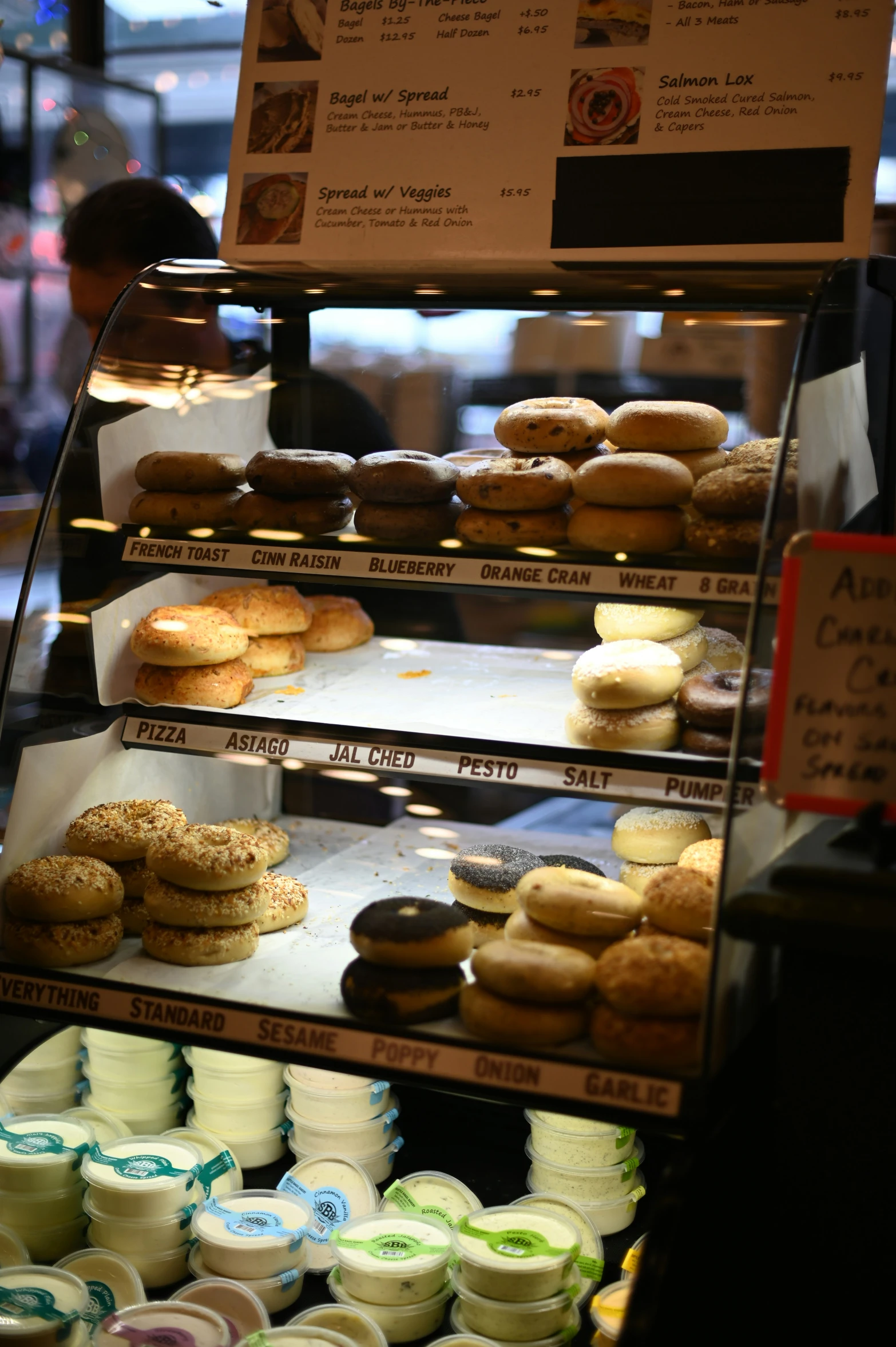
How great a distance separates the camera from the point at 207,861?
1.92m

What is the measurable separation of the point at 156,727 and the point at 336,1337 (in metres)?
1.08

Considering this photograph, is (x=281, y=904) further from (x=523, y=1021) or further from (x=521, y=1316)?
(x=521, y=1316)

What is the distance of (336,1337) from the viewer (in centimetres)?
174

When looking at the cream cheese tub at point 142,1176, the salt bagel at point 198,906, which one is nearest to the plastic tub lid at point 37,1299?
the cream cheese tub at point 142,1176

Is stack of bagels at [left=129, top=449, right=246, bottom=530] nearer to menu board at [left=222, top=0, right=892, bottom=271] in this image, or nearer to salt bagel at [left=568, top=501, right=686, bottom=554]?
menu board at [left=222, top=0, right=892, bottom=271]

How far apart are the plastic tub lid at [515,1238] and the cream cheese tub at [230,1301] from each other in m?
0.34

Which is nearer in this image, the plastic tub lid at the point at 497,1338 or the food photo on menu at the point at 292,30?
the plastic tub lid at the point at 497,1338

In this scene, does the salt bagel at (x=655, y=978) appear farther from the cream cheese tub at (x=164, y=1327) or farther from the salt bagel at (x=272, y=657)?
the salt bagel at (x=272, y=657)

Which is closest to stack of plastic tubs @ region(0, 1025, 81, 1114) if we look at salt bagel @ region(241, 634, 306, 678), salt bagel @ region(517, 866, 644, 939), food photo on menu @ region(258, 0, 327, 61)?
salt bagel @ region(241, 634, 306, 678)

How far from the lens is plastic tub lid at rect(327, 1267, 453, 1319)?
1.84 meters

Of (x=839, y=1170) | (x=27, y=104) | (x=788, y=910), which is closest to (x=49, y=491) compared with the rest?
(x=788, y=910)

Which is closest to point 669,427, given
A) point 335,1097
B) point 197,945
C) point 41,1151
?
point 197,945

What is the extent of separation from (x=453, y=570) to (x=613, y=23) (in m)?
1.03

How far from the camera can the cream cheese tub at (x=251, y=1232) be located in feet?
6.23
